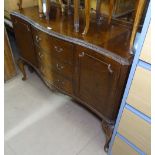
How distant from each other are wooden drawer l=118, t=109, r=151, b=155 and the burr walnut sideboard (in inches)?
3.9

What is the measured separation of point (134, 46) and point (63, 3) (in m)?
0.93

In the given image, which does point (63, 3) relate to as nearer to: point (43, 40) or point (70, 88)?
point (43, 40)

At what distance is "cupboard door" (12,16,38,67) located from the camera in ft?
4.85

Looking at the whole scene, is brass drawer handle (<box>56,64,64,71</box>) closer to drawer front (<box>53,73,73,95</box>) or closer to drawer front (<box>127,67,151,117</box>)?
drawer front (<box>53,73,73,95</box>)

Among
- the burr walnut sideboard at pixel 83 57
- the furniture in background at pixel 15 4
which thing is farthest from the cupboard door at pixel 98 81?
the furniture in background at pixel 15 4

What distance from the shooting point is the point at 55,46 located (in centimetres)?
125

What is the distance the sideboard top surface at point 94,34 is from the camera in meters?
0.97

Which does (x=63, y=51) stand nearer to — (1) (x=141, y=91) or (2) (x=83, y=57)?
(2) (x=83, y=57)

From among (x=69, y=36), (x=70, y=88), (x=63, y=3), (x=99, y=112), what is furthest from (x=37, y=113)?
(x=63, y=3)

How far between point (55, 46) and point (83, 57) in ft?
0.90

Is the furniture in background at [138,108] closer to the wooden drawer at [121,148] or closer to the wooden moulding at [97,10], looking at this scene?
Result: the wooden drawer at [121,148]

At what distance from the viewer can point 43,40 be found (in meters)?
1.33

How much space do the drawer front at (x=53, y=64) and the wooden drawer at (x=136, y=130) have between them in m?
0.52

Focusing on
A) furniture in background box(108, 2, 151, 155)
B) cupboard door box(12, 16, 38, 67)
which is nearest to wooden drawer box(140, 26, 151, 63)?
furniture in background box(108, 2, 151, 155)
